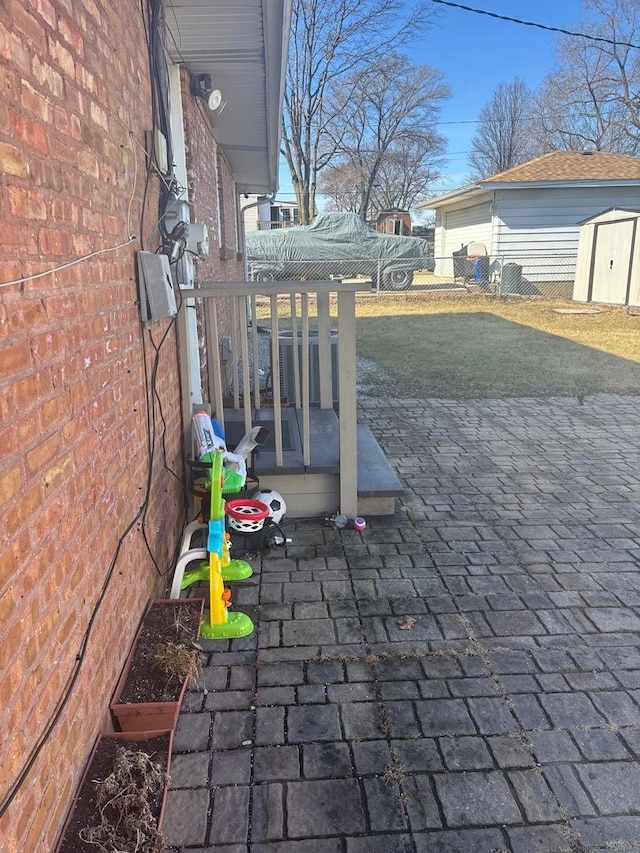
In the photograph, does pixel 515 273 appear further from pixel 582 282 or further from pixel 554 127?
pixel 554 127

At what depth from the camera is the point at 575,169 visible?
1947 cm

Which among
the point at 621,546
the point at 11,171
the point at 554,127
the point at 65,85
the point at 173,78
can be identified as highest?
the point at 554,127

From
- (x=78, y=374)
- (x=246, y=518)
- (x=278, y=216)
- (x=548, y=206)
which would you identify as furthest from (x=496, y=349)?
(x=278, y=216)

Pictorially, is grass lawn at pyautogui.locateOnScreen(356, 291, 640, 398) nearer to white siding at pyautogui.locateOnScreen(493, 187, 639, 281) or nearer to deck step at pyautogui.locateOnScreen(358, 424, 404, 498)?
white siding at pyautogui.locateOnScreen(493, 187, 639, 281)

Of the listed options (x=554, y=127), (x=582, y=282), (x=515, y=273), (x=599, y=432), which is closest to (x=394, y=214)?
(x=554, y=127)

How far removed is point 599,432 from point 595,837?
183 inches

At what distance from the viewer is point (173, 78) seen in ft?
14.1

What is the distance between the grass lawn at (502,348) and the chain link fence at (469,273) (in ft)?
6.36

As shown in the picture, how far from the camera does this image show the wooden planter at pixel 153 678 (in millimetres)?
2205

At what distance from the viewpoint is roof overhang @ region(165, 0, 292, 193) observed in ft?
12.1

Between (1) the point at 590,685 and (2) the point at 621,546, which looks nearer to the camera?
(1) the point at 590,685

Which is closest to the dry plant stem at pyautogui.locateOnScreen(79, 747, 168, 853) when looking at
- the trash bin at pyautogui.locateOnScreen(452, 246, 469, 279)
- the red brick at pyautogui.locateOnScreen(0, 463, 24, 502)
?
the red brick at pyautogui.locateOnScreen(0, 463, 24, 502)

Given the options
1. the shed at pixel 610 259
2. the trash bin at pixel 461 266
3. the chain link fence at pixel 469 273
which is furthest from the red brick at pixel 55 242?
the trash bin at pixel 461 266

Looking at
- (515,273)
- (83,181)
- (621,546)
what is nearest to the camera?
(83,181)
